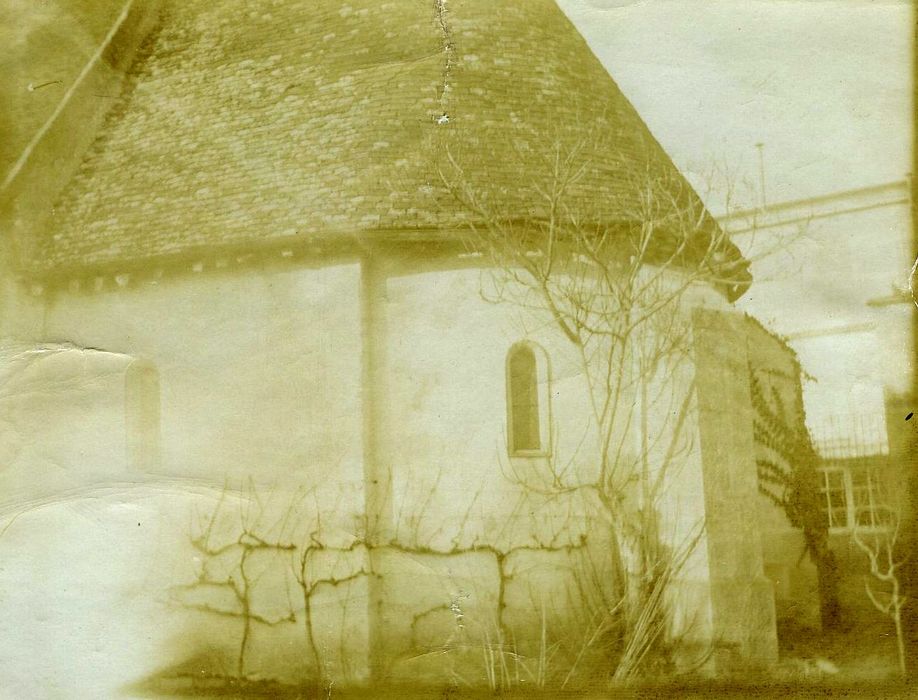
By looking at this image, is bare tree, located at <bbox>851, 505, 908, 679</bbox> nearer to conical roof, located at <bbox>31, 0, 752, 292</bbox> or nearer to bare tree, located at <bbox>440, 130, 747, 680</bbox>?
bare tree, located at <bbox>440, 130, 747, 680</bbox>

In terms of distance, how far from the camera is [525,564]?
462cm

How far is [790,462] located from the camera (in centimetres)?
468

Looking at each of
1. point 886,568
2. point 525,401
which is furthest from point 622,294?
point 886,568

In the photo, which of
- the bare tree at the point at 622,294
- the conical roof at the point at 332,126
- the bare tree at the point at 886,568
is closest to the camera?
the bare tree at the point at 886,568

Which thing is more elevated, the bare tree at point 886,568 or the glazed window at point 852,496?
the glazed window at point 852,496

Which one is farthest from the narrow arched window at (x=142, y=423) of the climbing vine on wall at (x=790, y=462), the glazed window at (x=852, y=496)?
the glazed window at (x=852, y=496)

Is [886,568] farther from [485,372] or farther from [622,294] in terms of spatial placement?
[485,372]

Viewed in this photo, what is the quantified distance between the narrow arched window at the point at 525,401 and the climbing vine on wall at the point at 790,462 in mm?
1364

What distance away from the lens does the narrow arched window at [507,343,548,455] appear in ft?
15.7

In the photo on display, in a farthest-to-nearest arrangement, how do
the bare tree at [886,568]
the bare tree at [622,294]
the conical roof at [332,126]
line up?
the conical roof at [332,126], the bare tree at [622,294], the bare tree at [886,568]

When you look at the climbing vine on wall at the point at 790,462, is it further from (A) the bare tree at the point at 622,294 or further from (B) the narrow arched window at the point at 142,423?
Answer: (B) the narrow arched window at the point at 142,423

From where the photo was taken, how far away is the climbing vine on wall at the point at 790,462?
462cm

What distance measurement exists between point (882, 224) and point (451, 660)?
12.1ft

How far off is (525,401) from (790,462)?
1.63m
